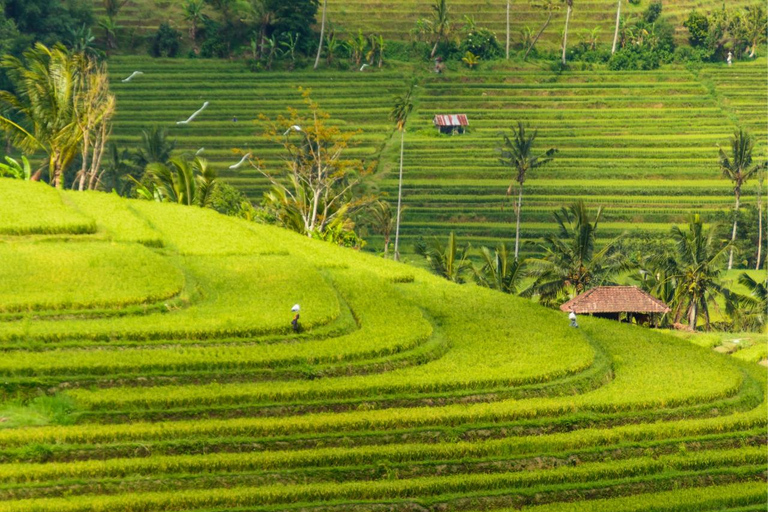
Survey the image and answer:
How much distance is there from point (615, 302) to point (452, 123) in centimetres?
3420

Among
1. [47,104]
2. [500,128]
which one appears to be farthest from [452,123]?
[47,104]

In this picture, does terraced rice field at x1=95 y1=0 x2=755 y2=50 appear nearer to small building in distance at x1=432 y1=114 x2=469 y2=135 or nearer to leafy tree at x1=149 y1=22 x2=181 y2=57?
leafy tree at x1=149 y1=22 x2=181 y2=57

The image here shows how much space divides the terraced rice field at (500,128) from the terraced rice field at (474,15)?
5.71m

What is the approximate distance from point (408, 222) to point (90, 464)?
38.4m

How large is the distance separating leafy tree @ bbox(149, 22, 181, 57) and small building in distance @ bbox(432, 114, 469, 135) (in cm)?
1930

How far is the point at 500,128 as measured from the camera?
221ft

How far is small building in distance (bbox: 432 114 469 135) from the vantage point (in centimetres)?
6744

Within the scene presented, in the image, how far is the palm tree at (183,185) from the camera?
1522 inches

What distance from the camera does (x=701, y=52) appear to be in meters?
76.6

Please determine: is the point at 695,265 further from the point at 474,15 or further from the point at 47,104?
the point at 474,15

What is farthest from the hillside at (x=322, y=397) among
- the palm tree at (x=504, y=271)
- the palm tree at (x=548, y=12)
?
the palm tree at (x=548, y=12)

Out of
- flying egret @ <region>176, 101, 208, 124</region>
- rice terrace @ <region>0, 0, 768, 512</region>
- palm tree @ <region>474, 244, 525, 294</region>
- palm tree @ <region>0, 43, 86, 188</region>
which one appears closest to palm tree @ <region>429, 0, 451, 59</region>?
flying egret @ <region>176, 101, 208, 124</region>

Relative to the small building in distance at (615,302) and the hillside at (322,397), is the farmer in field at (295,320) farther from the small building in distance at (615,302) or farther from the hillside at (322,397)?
the small building in distance at (615,302)

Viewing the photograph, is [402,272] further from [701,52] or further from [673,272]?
[701,52]
